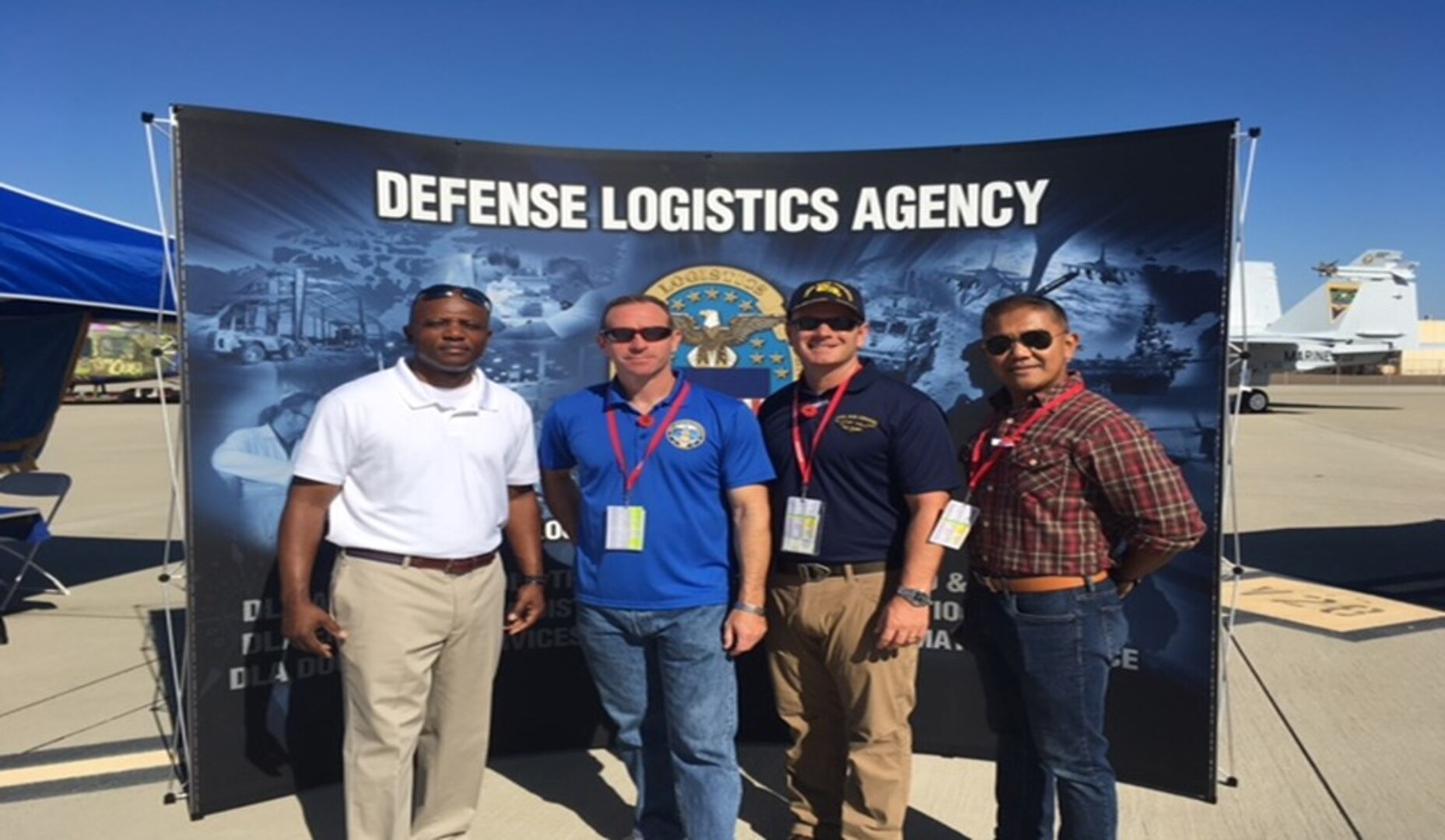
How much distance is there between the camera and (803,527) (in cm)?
264

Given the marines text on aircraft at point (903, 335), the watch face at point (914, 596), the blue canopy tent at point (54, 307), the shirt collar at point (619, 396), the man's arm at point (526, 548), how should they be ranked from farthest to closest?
1. the blue canopy tent at point (54, 307)
2. the marines text on aircraft at point (903, 335)
3. the man's arm at point (526, 548)
4. the shirt collar at point (619, 396)
5. the watch face at point (914, 596)

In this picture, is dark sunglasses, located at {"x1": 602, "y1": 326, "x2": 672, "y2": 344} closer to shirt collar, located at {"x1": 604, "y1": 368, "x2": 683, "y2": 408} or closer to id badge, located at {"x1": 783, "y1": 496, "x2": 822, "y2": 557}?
shirt collar, located at {"x1": 604, "y1": 368, "x2": 683, "y2": 408}

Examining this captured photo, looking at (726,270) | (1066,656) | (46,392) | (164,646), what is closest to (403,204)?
(726,270)

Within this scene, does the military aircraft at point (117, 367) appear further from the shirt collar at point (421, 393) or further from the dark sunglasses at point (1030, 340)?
the dark sunglasses at point (1030, 340)

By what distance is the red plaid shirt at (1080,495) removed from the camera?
2301 mm

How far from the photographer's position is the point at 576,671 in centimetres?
387

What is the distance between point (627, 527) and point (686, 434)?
1.08 feet

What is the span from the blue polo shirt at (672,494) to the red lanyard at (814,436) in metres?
0.10

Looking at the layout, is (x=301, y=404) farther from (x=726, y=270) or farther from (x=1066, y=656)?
(x=1066, y=656)

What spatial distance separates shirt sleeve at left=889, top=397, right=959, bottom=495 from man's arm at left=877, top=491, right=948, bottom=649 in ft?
0.10

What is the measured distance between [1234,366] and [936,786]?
7.13 feet

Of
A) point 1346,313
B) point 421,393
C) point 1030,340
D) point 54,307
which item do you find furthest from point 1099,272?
point 1346,313

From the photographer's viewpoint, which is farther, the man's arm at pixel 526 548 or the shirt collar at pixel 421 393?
the man's arm at pixel 526 548

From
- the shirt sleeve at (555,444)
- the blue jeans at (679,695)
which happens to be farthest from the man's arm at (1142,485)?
the shirt sleeve at (555,444)
